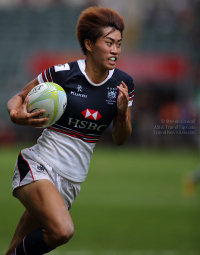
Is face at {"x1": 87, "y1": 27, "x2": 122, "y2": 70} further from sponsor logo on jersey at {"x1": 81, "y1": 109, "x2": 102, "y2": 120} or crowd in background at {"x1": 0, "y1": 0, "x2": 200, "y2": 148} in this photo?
crowd in background at {"x1": 0, "y1": 0, "x2": 200, "y2": 148}

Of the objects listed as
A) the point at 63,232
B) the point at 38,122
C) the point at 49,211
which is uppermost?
the point at 38,122

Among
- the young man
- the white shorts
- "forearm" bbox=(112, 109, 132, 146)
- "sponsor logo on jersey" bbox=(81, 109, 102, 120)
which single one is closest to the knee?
the young man

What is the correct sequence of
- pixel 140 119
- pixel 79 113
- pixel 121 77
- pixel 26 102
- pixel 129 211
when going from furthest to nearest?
pixel 140 119 < pixel 129 211 < pixel 121 77 < pixel 79 113 < pixel 26 102

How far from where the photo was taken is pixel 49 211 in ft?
13.8

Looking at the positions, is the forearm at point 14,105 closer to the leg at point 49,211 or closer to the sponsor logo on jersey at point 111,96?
the leg at point 49,211

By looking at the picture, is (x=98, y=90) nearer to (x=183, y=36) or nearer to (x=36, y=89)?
(x=36, y=89)

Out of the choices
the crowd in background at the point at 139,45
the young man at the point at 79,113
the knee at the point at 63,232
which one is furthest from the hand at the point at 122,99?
the crowd in background at the point at 139,45

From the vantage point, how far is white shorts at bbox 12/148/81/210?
4489 mm

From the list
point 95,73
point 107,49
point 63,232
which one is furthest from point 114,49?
point 63,232

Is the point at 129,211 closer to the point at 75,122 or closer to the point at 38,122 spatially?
the point at 75,122

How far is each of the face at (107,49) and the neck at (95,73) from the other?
0.20 feet

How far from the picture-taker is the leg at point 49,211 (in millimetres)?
4164

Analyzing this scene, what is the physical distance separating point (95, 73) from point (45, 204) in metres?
1.31

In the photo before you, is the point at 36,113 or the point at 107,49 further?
the point at 107,49
